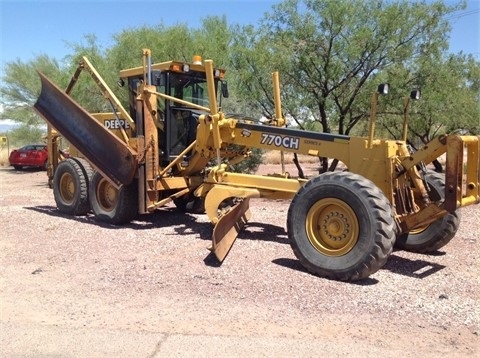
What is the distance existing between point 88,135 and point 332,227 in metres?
4.92

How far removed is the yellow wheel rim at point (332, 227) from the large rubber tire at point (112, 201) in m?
3.75

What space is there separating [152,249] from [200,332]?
2.86m

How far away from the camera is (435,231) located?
6.57m

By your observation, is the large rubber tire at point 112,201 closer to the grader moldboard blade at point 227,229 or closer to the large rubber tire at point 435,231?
the grader moldboard blade at point 227,229

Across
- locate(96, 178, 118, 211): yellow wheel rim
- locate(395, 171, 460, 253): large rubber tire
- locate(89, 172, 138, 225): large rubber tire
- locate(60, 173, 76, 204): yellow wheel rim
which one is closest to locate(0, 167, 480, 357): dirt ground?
locate(395, 171, 460, 253): large rubber tire

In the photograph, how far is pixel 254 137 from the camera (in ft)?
23.9

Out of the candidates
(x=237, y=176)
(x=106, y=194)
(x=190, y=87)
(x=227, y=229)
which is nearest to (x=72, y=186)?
(x=106, y=194)

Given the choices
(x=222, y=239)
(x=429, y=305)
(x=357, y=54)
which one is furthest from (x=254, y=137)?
(x=357, y=54)

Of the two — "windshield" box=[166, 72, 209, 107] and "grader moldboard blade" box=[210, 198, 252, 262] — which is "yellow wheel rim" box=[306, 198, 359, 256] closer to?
"grader moldboard blade" box=[210, 198, 252, 262]

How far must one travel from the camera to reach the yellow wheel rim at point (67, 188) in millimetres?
9961

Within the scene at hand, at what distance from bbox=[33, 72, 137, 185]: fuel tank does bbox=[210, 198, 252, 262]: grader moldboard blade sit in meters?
1.97

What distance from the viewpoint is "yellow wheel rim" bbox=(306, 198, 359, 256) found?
5691 mm

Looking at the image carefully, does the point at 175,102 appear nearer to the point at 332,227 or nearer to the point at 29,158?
the point at 332,227

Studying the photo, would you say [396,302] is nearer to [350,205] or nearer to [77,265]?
[350,205]
